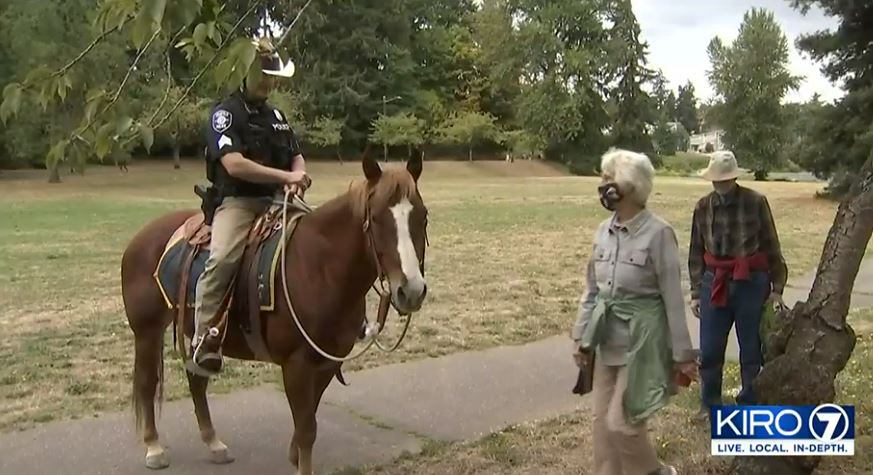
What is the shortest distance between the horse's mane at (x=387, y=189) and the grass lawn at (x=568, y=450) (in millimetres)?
1677

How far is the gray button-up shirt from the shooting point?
404cm

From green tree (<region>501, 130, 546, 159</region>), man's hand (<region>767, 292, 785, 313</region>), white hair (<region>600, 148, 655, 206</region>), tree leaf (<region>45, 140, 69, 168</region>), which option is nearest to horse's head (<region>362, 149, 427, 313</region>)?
white hair (<region>600, 148, 655, 206</region>)

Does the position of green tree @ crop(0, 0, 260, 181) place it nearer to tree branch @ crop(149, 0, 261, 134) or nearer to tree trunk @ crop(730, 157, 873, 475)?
tree branch @ crop(149, 0, 261, 134)

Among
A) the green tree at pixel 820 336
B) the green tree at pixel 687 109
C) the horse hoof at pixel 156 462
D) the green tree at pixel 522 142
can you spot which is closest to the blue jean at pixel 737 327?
the green tree at pixel 820 336

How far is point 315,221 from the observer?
16.2ft

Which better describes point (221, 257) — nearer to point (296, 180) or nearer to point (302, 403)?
point (296, 180)

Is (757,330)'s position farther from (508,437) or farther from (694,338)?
(694,338)

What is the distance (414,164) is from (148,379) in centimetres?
244

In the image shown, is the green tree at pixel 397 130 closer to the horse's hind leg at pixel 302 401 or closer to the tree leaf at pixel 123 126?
the horse's hind leg at pixel 302 401

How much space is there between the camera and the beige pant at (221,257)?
4984 mm

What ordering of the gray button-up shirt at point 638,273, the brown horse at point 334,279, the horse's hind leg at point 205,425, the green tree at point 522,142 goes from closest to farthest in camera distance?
1. the gray button-up shirt at point 638,273
2. the brown horse at point 334,279
3. the horse's hind leg at point 205,425
4. the green tree at point 522,142

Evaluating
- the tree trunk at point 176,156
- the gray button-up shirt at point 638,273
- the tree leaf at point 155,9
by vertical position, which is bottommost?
the tree trunk at point 176,156

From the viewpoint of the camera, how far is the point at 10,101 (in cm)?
281

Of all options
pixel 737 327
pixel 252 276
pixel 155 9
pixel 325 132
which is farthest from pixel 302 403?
pixel 325 132
